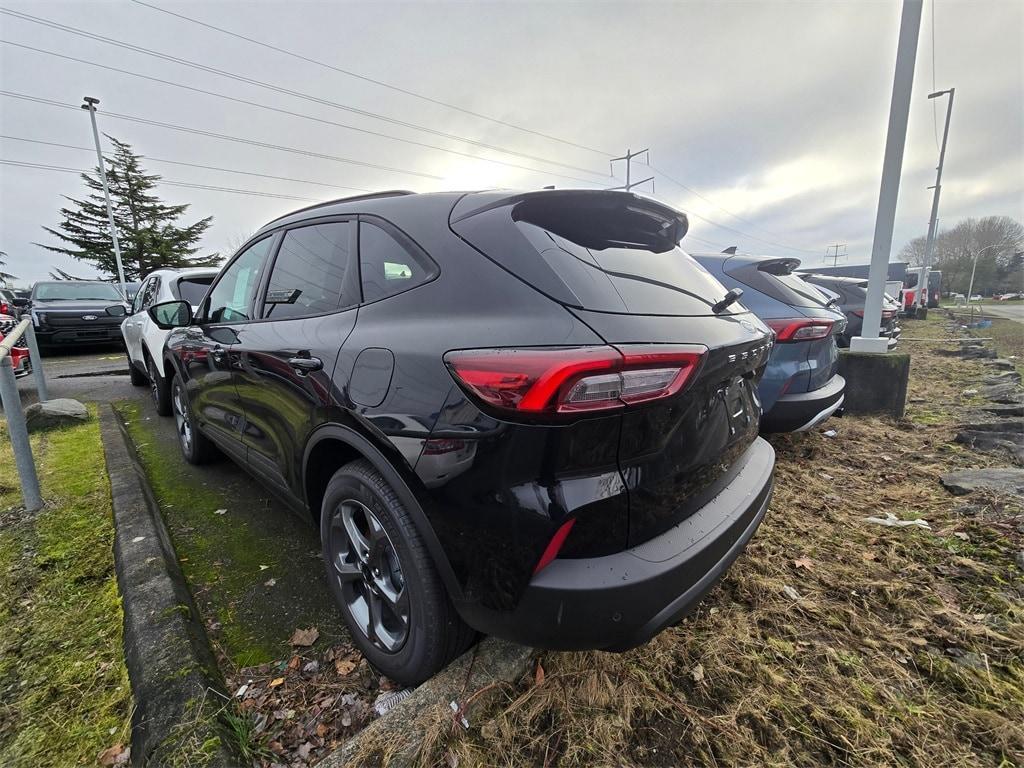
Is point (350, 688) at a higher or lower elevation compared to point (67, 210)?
lower

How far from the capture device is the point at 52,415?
4.55 meters

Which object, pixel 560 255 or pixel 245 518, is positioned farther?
pixel 245 518

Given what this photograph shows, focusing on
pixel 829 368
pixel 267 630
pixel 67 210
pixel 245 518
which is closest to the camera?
pixel 267 630

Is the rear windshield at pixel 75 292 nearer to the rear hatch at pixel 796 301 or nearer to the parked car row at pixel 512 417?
the parked car row at pixel 512 417

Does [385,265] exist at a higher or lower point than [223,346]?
higher

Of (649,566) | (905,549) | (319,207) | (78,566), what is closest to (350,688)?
(649,566)

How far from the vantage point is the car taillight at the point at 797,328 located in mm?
3180

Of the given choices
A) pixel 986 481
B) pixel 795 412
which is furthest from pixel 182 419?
pixel 986 481

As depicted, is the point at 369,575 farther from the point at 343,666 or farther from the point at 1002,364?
the point at 1002,364

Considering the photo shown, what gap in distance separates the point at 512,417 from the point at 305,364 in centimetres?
110

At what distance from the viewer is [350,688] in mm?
1727

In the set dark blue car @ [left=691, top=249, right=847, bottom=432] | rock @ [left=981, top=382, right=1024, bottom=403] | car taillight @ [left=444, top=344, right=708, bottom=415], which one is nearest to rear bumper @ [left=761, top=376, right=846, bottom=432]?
dark blue car @ [left=691, top=249, right=847, bottom=432]

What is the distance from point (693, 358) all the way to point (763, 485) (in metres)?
0.84

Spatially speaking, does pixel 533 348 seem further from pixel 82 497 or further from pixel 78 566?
pixel 82 497
